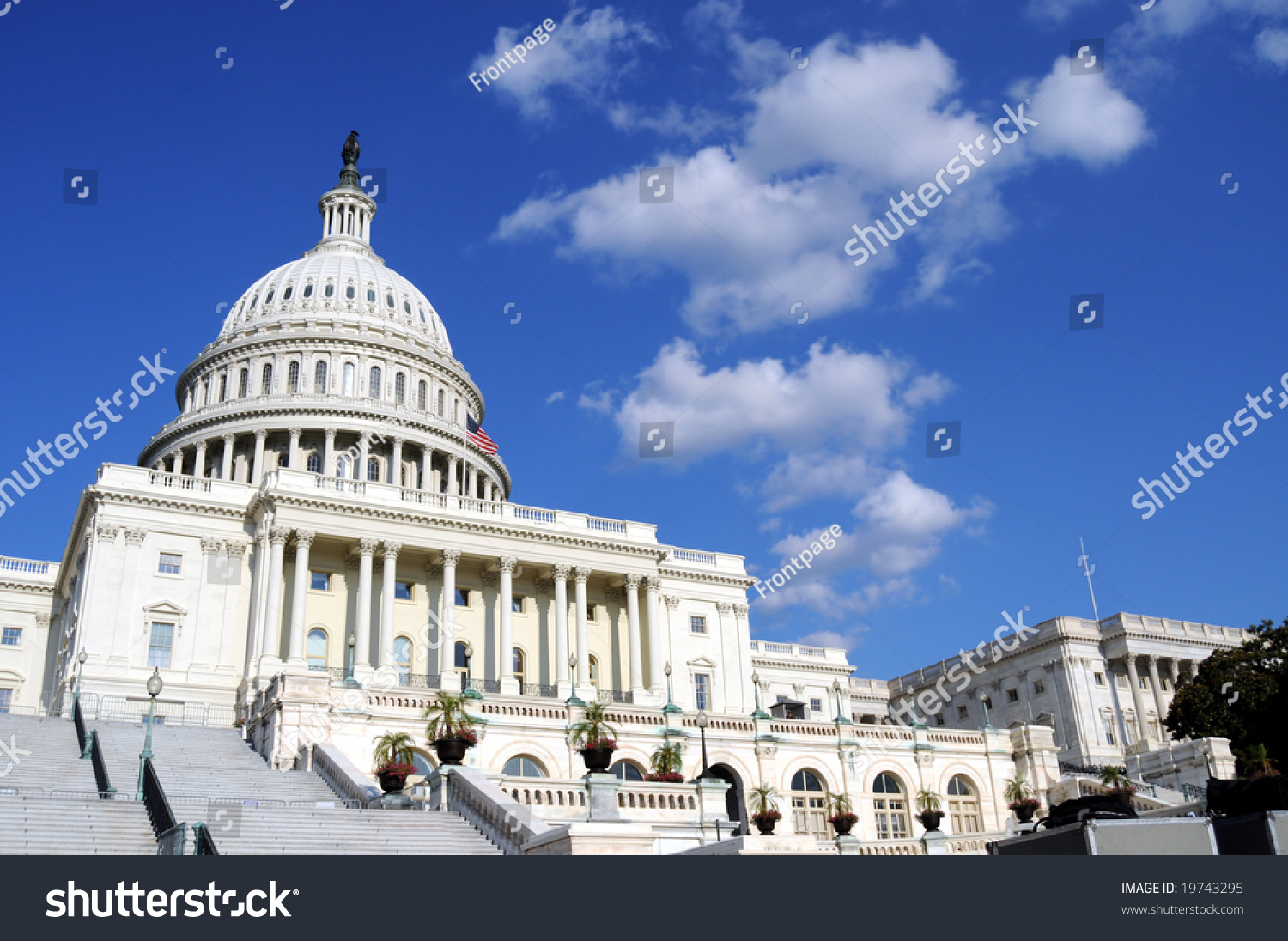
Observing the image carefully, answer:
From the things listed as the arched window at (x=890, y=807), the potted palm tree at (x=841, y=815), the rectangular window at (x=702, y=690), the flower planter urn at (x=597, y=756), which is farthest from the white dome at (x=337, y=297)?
the flower planter urn at (x=597, y=756)

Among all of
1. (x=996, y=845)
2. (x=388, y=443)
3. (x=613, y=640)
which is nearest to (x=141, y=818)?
(x=996, y=845)

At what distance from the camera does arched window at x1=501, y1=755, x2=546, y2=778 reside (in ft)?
127

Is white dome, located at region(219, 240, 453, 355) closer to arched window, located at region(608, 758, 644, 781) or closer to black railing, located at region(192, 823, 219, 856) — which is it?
arched window, located at region(608, 758, 644, 781)

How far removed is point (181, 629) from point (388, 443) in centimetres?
2697

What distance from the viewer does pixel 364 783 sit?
28.7 metres

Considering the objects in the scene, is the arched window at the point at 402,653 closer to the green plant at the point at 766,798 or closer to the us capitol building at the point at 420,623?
the us capitol building at the point at 420,623

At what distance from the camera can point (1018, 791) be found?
1674 inches

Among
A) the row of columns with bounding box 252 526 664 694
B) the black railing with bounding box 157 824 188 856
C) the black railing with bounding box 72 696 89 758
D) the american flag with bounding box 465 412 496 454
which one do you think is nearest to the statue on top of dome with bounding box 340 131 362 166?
the american flag with bounding box 465 412 496 454

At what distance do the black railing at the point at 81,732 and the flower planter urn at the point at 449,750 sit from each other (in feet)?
46.5

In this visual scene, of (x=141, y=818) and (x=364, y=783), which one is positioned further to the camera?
(x=364, y=783)

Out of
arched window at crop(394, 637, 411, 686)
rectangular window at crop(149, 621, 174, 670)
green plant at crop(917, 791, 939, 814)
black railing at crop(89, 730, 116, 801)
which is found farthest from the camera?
arched window at crop(394, 637, 411, 686)

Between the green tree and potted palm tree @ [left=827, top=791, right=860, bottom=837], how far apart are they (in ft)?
83.4
